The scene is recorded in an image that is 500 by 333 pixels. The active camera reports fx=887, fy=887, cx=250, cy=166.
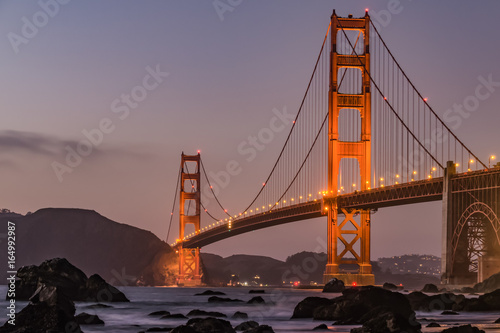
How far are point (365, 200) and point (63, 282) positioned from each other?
28.5 meters

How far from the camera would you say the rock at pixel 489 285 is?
2122 inches

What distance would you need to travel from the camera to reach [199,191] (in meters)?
135

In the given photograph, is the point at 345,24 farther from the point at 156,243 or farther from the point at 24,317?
the point at 156,243

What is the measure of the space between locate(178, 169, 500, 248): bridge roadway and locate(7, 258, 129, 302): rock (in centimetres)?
Result: 2409

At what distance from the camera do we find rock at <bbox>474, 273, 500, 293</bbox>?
5391 centimetres

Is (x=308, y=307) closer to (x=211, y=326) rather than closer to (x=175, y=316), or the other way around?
(x=175, y=316)

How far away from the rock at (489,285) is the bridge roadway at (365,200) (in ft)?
22.3

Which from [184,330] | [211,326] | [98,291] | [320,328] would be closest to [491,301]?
[320,328]

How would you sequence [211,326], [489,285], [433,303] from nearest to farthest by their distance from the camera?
[211,326] → [433,303] → [489,285]

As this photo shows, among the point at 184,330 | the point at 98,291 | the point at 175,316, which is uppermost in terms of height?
the point at 98,291

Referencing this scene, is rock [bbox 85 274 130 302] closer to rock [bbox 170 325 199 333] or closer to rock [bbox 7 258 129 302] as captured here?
rock [bbox 7 258 129 302]

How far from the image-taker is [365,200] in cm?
6962

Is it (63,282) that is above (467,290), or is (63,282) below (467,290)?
above

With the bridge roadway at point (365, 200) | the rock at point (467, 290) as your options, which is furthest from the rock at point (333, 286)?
the rock at point (467, 290)
